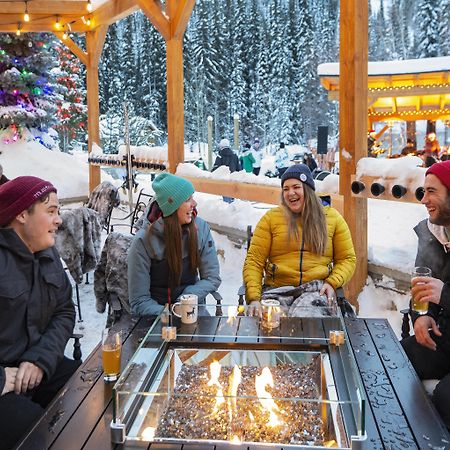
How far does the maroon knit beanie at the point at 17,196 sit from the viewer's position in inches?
82.9

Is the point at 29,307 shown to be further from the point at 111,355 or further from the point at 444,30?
the point at 444,30

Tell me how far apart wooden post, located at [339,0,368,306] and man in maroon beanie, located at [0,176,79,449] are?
2478 millimetres

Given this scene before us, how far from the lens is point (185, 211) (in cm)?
283

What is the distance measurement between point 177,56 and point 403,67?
253 inches

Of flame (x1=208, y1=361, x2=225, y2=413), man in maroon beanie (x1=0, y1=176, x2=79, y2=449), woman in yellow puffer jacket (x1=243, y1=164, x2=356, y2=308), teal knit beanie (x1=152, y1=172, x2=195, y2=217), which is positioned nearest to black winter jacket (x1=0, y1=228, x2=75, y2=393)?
man in maroon beanie (x1=0, y1=176, x2=79, y2=449)

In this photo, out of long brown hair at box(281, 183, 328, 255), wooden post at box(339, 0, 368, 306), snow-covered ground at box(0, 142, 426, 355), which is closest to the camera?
long brown hair at box(281, 183, 328, 255)

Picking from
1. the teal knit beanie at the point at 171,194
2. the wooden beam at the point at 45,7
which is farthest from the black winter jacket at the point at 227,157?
the teal knit beanie at the point at 171,194

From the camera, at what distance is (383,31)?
1102 inches

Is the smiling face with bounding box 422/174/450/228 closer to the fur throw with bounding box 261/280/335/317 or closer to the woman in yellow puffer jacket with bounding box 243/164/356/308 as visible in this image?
the fur throw with bounding box 261/280/335/317

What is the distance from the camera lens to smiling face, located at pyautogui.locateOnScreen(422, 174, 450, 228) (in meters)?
2.28

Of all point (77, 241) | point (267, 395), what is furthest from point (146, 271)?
point (77, 241)

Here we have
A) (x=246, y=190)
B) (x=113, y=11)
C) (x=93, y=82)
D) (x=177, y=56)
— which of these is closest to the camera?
(x=246, y=190)

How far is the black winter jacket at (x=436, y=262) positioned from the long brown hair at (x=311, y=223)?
606mm

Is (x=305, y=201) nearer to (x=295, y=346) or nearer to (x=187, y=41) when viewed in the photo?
(x=295, y=346)
